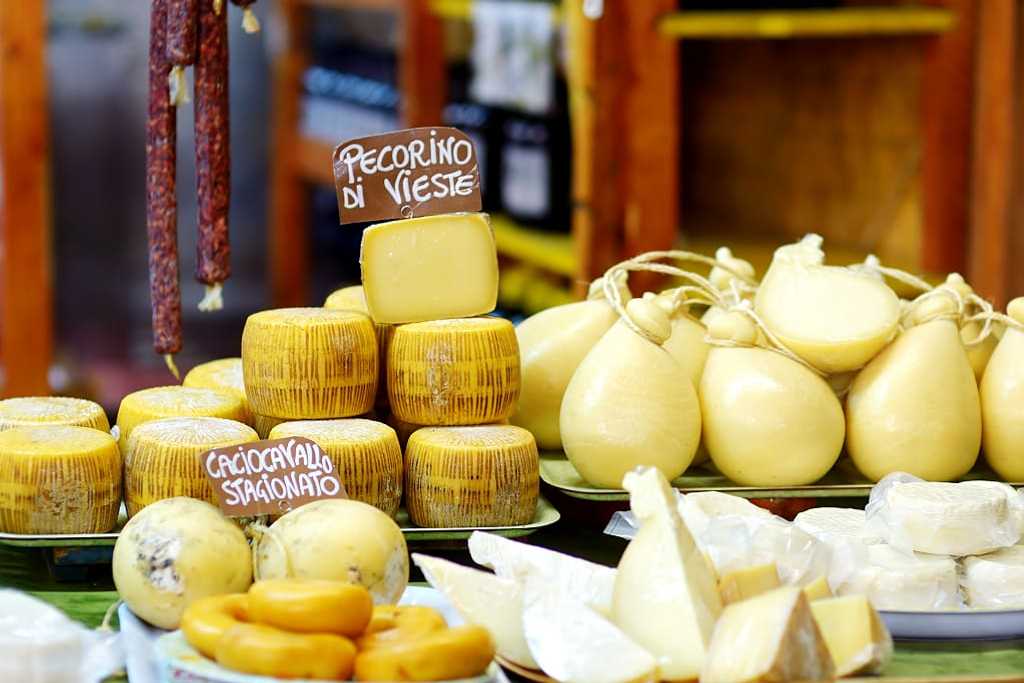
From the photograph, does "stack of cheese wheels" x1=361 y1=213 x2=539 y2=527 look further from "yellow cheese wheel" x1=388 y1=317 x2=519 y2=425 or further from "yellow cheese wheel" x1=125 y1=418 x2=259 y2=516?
"yellow cheese wheel" x1=125 y1=418 x2=259 y2=516

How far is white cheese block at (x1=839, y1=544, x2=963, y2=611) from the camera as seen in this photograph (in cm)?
112

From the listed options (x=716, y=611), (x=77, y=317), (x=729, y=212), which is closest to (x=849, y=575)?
(x=716, y=611)

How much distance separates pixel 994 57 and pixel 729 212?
814mm

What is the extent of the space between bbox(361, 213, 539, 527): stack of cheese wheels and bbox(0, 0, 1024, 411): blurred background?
4.06ft

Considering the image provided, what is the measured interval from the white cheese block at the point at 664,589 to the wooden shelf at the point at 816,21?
5.47ft

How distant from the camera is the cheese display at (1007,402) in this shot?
1.46m

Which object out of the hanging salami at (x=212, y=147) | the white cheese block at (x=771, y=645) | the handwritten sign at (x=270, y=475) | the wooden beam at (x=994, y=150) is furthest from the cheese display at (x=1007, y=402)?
the wooden beam at (x=994, y=150)

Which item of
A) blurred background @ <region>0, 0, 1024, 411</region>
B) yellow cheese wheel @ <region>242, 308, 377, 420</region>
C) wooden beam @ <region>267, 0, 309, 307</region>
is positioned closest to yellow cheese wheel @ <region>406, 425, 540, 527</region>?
yellow cheese wheel @ <region>242, 308, 377, 420</region>

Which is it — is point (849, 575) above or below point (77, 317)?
above

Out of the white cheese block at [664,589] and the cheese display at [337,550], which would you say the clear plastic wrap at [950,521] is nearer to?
the white cheese block at [664,589]

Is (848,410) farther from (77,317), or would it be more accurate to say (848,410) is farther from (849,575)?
(77,317)

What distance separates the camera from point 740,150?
322 cm

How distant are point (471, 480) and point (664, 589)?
36 centimetres

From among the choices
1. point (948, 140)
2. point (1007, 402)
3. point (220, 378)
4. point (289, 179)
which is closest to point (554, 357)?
point (220, 378)
